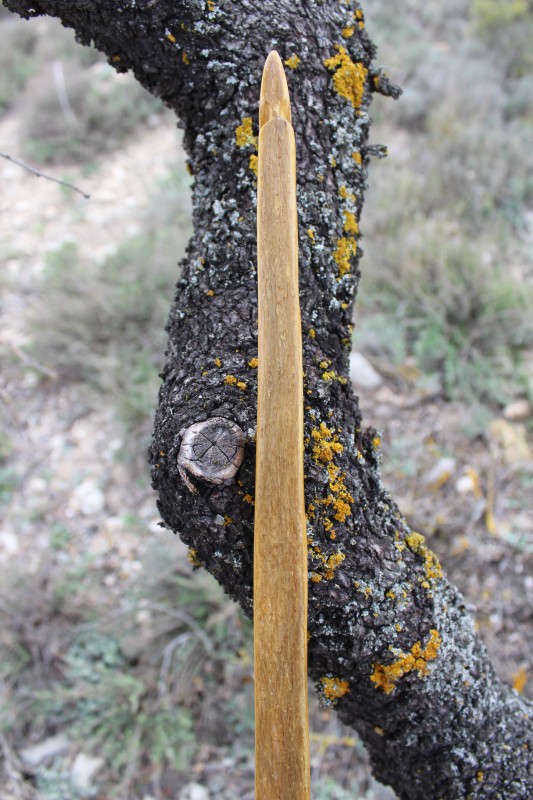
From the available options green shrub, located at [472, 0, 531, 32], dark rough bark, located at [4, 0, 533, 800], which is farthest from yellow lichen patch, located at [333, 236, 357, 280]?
green shrub, located at [472, 0, 531, 32]

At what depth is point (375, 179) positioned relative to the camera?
4.21 metres

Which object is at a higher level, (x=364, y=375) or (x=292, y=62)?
(x=364, y=375)

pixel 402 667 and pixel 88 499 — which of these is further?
pixel 88 499

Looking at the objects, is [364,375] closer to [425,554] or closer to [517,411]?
[517,411]

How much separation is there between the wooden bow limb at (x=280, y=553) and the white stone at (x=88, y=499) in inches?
91.2

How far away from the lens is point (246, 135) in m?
1.03

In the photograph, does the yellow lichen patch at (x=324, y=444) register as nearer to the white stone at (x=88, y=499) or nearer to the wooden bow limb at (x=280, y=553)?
the wooden bow limb at (x=280, y=553)

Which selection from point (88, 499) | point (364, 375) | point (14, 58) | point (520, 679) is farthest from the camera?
point (14, 58)

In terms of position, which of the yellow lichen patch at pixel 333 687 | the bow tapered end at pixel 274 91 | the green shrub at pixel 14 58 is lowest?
the yellow lichen patch at pixel 333 687

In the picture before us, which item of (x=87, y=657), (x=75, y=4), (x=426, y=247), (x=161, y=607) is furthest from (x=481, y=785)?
(x=426, y=247)

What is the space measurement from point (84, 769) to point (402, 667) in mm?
1846

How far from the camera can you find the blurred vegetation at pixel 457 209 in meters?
3.30

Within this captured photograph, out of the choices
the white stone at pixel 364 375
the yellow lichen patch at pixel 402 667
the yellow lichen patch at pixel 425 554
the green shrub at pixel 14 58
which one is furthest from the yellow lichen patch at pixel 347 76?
the green shrub at pixel 14 58

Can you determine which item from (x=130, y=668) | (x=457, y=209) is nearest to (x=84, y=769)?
(x=130, y=668)
